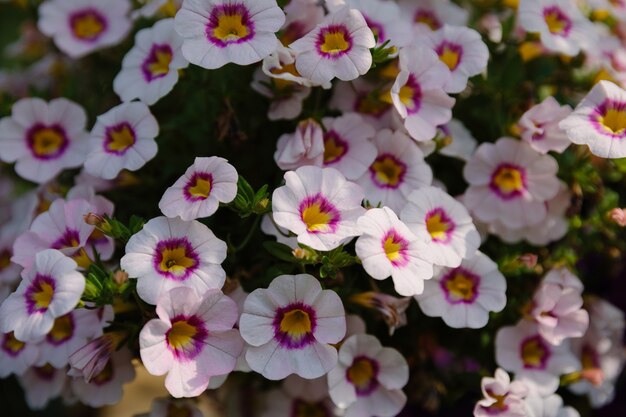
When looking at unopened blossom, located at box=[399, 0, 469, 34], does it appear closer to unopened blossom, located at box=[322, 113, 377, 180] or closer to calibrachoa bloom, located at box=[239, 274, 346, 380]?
unopened blossom, located at box=[322, 113, 377, 180]

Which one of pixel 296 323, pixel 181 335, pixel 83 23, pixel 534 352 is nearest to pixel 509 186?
pixel 534 352

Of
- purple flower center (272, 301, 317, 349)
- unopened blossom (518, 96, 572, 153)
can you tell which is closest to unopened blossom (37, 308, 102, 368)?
purple flower center (272, 301, 317, 349)

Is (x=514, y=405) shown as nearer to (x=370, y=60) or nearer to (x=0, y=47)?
(x=370, y=60)

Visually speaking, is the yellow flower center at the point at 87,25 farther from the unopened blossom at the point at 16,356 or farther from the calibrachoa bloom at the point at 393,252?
the calibrachoa bloom at the point at 393,252

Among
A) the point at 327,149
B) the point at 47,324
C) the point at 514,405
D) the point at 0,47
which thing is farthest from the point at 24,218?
the point at 0,47

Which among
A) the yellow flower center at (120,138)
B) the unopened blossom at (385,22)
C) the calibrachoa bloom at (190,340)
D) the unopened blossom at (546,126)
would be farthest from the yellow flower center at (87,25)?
the unopened blossom at (546,126)

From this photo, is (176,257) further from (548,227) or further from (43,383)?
(548,227)
